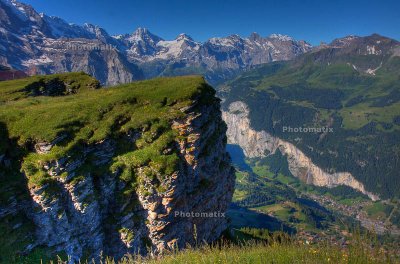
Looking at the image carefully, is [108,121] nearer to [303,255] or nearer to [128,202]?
[128,202]

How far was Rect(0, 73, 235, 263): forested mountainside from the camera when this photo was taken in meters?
25.2

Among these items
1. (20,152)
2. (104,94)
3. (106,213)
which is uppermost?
(104,94)

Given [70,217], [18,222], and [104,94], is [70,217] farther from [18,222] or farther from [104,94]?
[104,94]

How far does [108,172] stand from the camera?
29109mm

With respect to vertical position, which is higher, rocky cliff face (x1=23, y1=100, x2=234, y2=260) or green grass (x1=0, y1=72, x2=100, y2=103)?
green grass (x1=0, y1=72, x2=100, y2=103)

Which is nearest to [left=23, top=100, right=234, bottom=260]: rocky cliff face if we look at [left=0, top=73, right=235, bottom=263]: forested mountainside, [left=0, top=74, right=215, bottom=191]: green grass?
[left=0, top=73, right=235, bottom=263]: forested mountainside

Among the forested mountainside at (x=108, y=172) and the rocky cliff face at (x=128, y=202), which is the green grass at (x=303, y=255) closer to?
the rocky cliff face at (x=128, y=202)

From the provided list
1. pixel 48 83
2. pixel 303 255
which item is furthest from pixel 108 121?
pixel 303 255

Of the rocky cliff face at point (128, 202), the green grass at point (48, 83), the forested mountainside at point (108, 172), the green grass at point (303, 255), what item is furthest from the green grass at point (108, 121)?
the green grass at point (303, 255)

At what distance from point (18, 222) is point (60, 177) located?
4239mm

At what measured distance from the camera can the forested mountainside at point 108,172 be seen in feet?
82.6

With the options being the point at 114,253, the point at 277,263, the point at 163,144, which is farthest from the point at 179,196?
the point at 277,263

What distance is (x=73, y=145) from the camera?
2795cm

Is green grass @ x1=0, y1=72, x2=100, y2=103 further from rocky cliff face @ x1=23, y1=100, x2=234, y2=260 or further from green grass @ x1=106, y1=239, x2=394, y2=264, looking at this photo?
green grass @ x1=106, y1=239, x2=394, y2=264
